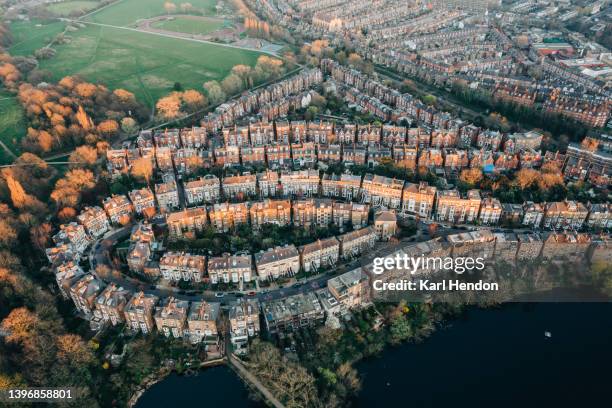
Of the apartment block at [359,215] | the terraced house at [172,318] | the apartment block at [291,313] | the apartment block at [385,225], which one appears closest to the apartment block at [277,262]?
the apartment block at [291,313]

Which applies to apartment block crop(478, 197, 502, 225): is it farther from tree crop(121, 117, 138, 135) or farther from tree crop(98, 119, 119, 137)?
tree crop(98, 119, 119, 137)

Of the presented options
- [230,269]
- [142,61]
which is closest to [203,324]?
[230,269]

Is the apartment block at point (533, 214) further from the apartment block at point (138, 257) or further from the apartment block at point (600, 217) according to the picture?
the apartment block at point (138, 257)

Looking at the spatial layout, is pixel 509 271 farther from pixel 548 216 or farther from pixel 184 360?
pixel 184 360

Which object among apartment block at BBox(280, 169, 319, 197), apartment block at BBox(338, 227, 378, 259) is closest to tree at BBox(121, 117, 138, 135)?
apartment block at BBox(280, 169, 319, 197)

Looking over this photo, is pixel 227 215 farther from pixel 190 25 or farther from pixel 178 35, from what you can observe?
pixel 190 25
